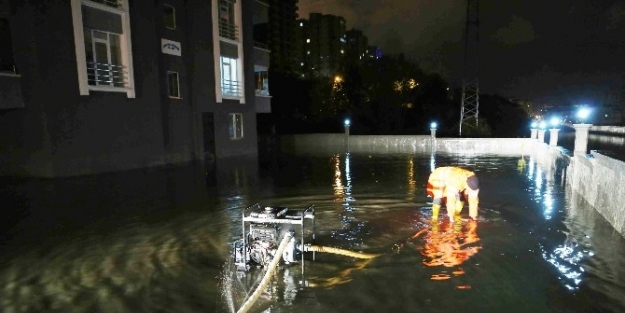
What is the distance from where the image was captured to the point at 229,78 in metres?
23.3

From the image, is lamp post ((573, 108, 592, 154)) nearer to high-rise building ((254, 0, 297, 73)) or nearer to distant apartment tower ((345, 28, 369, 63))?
high-rise building ((254, 0, 297, 73))

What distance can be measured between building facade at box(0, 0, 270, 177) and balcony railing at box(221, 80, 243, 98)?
6cm

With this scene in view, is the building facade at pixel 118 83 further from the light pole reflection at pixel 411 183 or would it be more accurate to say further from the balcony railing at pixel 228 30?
the light pole reflection at pixel 411 183

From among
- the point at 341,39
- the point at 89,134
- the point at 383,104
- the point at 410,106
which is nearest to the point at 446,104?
the point at 410,106

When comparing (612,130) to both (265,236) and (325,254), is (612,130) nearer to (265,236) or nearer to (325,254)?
(325,254)

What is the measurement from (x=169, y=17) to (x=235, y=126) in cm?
710

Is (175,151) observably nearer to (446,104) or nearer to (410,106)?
(410,106)

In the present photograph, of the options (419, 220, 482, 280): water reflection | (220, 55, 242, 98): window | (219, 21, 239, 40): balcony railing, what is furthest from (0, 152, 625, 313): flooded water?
(219, 21, 239, 40): balcony railing

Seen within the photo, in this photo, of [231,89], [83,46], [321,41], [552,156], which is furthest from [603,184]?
[321,41]

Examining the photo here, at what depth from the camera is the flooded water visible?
4895 mm

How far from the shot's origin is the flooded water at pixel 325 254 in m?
4.89

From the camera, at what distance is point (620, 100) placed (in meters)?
81.7

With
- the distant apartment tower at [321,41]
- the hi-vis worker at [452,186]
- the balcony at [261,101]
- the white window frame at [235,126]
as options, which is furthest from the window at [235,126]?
the distant apartment tower at [321,41]

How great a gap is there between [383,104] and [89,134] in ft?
114
